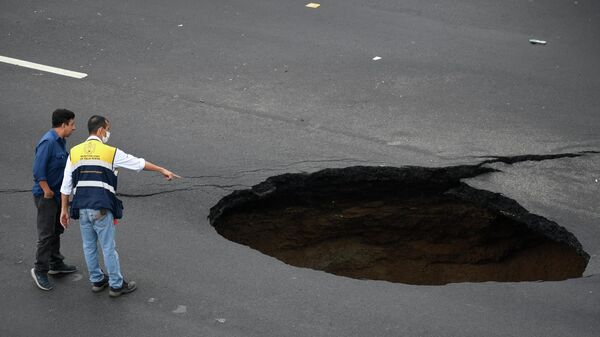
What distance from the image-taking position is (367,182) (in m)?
8.66

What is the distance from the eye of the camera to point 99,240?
21.2 feet

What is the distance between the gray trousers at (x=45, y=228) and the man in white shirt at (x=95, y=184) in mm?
328

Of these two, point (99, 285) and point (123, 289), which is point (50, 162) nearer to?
point (99, 285)

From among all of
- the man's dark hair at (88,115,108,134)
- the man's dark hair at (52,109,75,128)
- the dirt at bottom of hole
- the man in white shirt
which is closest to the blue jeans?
the man in white shirt

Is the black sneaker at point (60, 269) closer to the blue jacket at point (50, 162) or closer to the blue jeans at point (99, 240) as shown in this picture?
the blue jeans at point (99, 240)

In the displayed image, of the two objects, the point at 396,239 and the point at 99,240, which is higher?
the point at 99,240

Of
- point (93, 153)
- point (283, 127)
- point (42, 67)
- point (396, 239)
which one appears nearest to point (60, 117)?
point (93, 153)

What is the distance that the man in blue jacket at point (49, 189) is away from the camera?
256 inches

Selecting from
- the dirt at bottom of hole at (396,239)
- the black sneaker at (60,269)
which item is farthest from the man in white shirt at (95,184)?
the dirt at bottom of hole at (396,239)

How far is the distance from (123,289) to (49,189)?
42.7 inches

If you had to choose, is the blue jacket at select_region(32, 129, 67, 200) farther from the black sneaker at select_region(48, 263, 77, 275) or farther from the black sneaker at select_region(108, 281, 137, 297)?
the black sneaker at select_region(108, 281, 137, 297)

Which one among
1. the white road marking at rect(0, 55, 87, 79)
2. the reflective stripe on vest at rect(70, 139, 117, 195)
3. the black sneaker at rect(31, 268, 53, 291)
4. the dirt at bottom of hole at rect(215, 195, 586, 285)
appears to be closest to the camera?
the reflective stripe on vest at rect(70, 139, 117, 195)

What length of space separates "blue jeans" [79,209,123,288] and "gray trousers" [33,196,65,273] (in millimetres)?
374

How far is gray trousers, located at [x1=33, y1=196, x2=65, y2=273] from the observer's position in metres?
6.65
